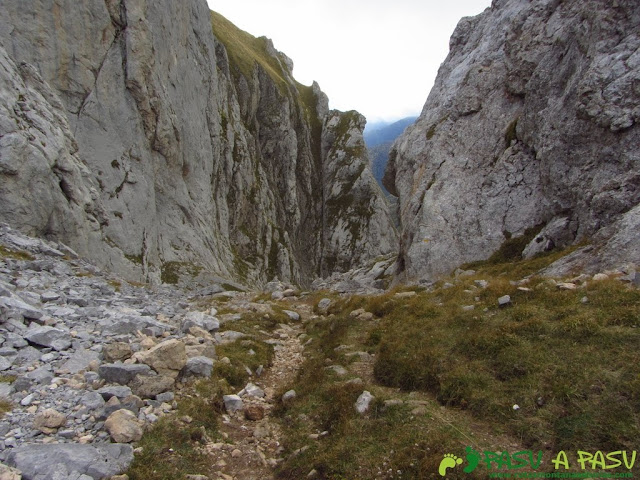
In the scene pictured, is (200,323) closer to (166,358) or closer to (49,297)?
(166,358)

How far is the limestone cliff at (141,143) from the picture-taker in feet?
91.6

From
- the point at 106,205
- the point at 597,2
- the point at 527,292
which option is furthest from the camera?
the point at 106,205

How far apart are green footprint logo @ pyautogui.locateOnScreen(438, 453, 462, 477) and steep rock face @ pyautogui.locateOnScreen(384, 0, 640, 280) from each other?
1304cm

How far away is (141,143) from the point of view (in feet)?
158

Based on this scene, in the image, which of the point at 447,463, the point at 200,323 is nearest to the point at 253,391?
the point at 200,323

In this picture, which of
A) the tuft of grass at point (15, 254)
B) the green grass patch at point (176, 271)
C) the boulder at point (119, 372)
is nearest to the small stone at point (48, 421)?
the boulder at point (119, 372)

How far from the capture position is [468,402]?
974 cm

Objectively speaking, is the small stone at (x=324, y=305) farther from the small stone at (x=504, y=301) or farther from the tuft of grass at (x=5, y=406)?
the tuft of grass at (x=5, y=406)

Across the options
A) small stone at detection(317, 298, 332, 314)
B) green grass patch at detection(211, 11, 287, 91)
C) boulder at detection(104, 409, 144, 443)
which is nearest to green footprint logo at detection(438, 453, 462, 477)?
boulder at detection(104, 409, 144, 443)

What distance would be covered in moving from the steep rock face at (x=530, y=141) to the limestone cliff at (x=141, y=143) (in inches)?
1157

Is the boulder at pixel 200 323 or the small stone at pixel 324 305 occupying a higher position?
the boulder at pixel 200 323

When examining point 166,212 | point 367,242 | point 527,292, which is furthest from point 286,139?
point 527,292

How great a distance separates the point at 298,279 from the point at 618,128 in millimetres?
85604

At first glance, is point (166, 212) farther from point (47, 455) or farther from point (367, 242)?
point (367, 242)
